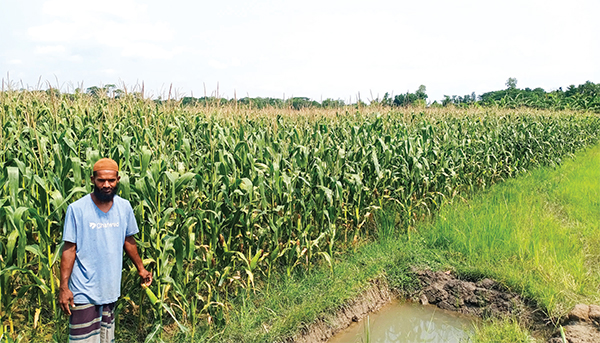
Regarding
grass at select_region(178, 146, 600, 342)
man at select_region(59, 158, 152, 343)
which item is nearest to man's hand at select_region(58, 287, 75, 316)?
man at select_region(59, 158, 152, 343)

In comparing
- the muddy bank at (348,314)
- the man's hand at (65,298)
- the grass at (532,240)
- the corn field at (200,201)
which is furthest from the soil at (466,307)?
the man's hand at (65,298)

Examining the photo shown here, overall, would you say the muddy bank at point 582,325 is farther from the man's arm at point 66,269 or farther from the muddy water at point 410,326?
the man's arm at point 66,269

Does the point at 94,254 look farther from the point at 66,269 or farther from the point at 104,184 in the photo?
the point at 104,184

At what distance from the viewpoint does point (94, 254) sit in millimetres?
2678

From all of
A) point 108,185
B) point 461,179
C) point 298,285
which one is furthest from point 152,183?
point 461,179

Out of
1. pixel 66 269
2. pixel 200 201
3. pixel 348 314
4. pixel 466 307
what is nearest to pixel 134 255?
pixel 66 269

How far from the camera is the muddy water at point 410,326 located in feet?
13.6

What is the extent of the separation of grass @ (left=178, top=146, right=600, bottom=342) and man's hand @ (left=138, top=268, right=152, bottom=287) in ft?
2.85

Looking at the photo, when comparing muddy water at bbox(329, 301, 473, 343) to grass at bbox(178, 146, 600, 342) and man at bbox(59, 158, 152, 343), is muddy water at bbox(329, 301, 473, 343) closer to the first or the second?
grass at bbox(178, 146, 600, 342)

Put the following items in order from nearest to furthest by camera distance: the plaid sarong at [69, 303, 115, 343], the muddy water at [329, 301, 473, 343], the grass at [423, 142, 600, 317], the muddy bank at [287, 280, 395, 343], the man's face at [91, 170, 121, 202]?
the man's face at [91, 170, 121, 202] < the plaid sarong at [69, 303, 115, 343] < the muddy bank at [287, 280, 395, 343] < the muddy water at [329, 301, 473, 343] < the grass at [423, 142, 600, 317]

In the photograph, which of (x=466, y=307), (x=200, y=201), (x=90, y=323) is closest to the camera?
(x=90, y=323)

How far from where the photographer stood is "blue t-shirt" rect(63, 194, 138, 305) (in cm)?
261

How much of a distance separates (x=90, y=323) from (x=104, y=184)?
0.97 meters

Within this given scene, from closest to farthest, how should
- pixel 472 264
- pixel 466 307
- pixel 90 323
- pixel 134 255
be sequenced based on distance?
pixel 90 323 < pixel 134 255 < pixel 466 307 < pixel 472 264
